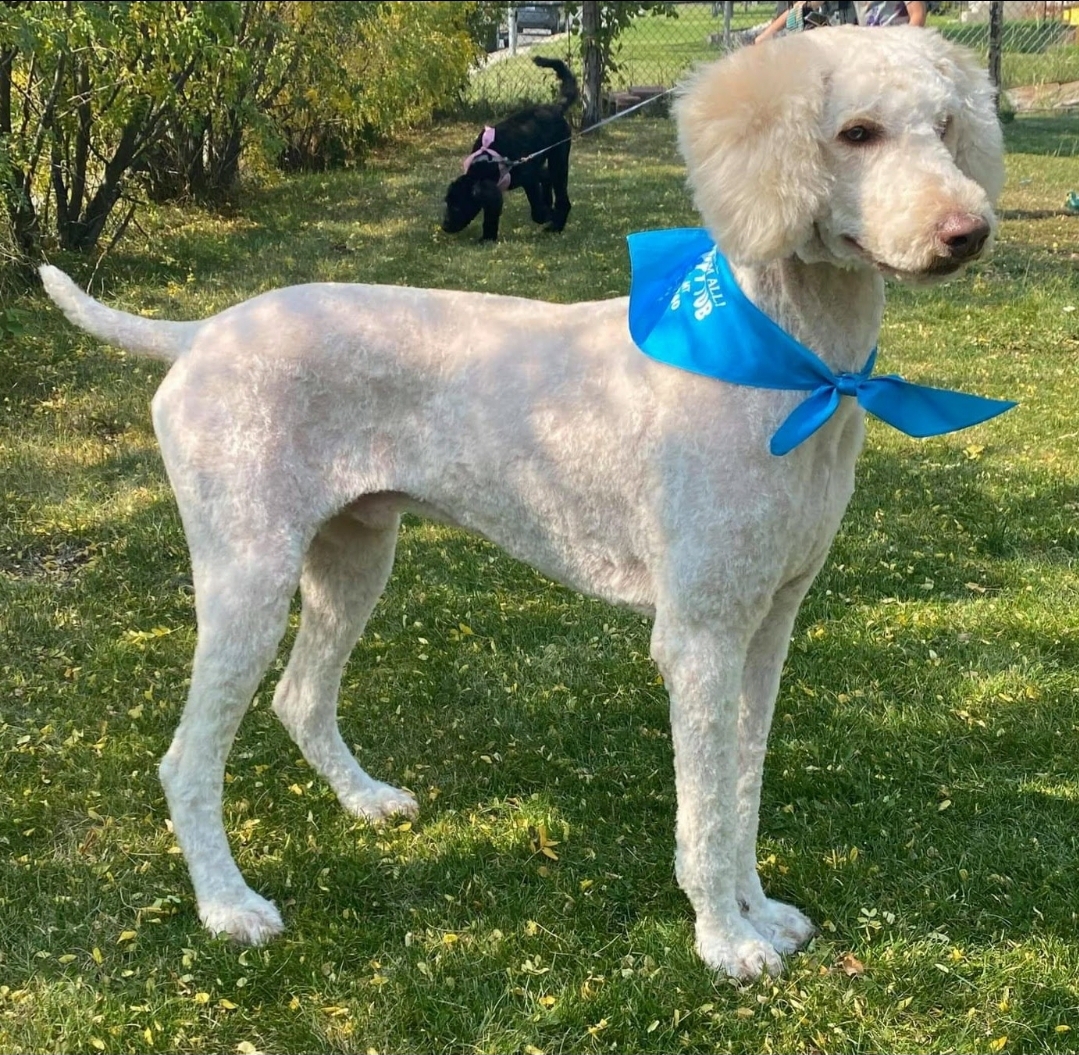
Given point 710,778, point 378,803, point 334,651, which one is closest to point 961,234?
point 710,778

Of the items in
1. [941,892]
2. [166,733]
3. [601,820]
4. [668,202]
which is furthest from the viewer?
[668,202]

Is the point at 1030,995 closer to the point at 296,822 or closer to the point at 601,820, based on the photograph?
the point at 601,820

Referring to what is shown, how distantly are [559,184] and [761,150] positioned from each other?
866cm

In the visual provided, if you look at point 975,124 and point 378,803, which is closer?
point 975,124

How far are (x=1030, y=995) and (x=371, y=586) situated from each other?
6.00ft

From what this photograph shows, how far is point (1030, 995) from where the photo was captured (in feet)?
8.01

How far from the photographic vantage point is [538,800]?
3121 mm

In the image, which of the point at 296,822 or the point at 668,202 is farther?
the point at 668,202

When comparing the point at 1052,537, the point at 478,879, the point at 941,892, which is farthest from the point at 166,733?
the point at 1052,537

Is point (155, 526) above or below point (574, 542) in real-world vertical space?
below

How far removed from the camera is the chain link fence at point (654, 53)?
17.5 meters

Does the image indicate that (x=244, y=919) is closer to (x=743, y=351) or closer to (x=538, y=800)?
(x=538, y=800)

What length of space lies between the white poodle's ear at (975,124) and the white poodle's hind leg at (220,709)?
1.59 meters

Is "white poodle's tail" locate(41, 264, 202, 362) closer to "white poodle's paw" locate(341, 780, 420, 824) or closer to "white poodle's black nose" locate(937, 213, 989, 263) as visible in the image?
"white poodle's paw" locate(341, 780, 420, 824)
